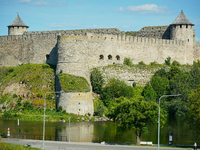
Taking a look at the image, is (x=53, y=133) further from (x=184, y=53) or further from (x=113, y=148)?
(x=184, y=53)

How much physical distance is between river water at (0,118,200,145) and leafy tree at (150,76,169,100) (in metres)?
9.81

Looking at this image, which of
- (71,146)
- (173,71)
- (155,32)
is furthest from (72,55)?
(71,146)

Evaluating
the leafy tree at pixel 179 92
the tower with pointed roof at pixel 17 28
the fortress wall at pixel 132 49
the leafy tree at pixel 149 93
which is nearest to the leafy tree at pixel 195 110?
the leafy tree at pixel 179 92

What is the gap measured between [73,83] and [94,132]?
11698mm

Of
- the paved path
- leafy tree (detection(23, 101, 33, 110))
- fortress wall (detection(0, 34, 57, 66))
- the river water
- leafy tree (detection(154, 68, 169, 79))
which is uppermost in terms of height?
fortress wall (detection(0, 34, 57, 66))

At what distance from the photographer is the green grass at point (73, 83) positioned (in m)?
62.6

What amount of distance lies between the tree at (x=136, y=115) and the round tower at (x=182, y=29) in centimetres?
3170

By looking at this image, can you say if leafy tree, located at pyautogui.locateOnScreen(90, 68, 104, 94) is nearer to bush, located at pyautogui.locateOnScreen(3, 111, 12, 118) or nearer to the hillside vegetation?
the hillside vegetation

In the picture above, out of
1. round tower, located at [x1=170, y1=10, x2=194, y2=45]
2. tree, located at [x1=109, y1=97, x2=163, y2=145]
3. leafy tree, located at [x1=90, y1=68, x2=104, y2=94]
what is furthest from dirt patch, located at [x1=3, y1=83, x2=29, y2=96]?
round tower, located at [x1=170, y1=10, x2=194, y2=45]

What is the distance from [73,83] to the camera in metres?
63.5

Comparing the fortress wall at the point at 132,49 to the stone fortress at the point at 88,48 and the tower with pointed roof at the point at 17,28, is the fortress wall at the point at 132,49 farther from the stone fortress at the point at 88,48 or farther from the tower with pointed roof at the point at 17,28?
Answer: the tower with pointed roof at the point at 17,28

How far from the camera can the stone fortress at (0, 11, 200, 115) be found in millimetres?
65562

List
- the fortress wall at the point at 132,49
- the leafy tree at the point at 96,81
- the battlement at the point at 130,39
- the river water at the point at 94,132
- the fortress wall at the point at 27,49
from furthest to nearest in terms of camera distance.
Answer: the fortress wall at the point at 27,49, the battlement at the point at 130,39, the fortress wall at the point at 132,49, the leafy tree at the point at 96,81, the river water at the point at 94,132

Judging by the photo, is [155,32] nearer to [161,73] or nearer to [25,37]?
[161,73]
